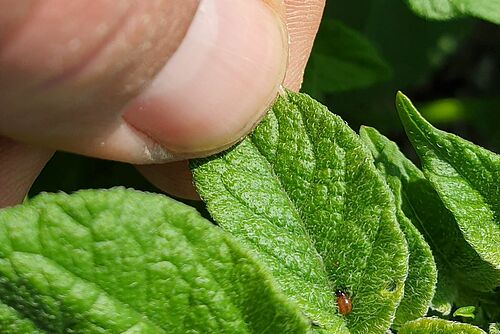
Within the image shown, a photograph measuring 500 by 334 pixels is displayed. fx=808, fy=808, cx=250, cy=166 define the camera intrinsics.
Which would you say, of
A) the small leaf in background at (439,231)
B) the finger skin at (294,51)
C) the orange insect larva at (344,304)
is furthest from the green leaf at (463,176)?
the finger skin at (294,51)

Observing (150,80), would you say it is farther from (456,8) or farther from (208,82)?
(456,8)

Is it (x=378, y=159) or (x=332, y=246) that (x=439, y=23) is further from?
(x=332, y=246)

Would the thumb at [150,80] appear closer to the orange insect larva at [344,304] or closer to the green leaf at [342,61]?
the orange insect larva at [344,304]

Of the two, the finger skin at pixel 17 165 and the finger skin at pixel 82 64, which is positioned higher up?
the finger skin at pixel 82 64

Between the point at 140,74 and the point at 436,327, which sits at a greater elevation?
the point at 140,74

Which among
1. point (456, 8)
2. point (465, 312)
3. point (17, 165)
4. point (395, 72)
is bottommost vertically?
point (395, 72)

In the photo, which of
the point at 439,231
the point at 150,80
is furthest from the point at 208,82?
the point at 439,231

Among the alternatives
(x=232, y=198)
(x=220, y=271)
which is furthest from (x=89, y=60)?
(x=220, y=271)
